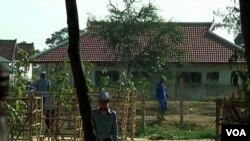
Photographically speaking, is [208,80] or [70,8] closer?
[70,8]

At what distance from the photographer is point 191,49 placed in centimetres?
5134

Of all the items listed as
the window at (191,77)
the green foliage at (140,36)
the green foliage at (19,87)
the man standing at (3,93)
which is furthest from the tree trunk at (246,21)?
the window at (191,77)

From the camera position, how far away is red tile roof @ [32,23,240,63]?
5025cm

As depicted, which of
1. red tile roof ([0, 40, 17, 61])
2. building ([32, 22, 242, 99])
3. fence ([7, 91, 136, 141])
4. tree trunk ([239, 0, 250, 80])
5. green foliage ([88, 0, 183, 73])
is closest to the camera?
tree trunk ([239, 0, 250, 80])

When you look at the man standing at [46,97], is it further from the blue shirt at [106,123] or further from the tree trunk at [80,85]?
the tree trunk at [80,85]

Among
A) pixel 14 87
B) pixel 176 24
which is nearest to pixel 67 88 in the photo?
pixel 14 87

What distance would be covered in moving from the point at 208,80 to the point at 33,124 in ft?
124

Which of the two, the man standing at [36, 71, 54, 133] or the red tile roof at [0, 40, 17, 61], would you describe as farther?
the red tile roof at [0, 40, 17, 61]

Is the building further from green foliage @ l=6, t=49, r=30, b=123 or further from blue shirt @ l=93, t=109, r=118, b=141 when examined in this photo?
blue shirt @ l=93, t=109, r=118, b=141

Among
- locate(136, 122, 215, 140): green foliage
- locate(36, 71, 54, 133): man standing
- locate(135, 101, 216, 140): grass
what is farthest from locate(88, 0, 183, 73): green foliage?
locate(36, 71, 54, 133): man standing

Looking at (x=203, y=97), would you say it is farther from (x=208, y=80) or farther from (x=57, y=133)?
(x=57, y=133)

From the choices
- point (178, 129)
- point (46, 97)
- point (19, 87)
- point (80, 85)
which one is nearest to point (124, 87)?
point (46, 97)

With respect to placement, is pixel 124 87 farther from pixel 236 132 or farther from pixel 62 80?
pixel 236 132

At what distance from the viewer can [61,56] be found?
1996 inches
